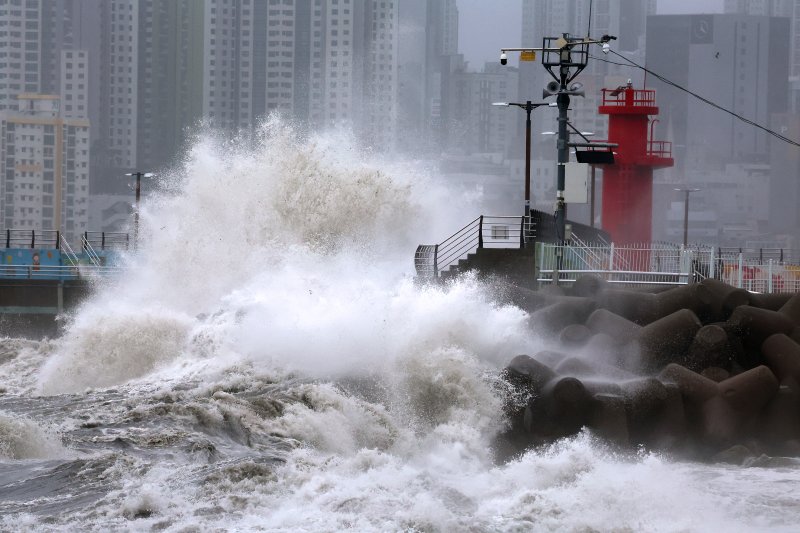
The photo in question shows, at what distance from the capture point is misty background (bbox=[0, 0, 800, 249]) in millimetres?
87500

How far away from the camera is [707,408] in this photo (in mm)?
13539

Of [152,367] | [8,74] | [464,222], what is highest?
[8,74]

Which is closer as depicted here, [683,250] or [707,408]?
[707,408]

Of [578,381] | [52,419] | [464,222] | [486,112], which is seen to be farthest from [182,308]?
[486,112]

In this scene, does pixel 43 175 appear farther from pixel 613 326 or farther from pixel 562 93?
pixel 613 326

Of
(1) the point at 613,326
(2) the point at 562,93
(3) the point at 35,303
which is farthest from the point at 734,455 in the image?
(3) the point at 35,303

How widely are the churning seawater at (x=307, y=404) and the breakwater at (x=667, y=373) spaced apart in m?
0.35

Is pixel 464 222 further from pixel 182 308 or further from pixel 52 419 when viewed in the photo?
pixel 52 419

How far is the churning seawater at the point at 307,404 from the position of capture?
10414mm

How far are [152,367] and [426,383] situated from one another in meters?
5.67

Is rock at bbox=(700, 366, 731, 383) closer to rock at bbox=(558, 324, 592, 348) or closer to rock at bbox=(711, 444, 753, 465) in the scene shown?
rock at bbox=(711, 444, 753, 465)

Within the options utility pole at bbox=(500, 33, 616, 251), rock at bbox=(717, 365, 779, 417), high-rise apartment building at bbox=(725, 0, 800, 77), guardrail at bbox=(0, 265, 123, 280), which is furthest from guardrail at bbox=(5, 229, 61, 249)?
high-rise apartment building at bbox=(725, 0, 800, 77)

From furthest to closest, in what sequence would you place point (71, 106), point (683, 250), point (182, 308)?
point (71, 106) → point (182, 308) → point (683, 250)

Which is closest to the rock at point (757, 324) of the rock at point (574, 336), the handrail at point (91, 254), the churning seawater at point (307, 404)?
the rock at point (574, 336)
